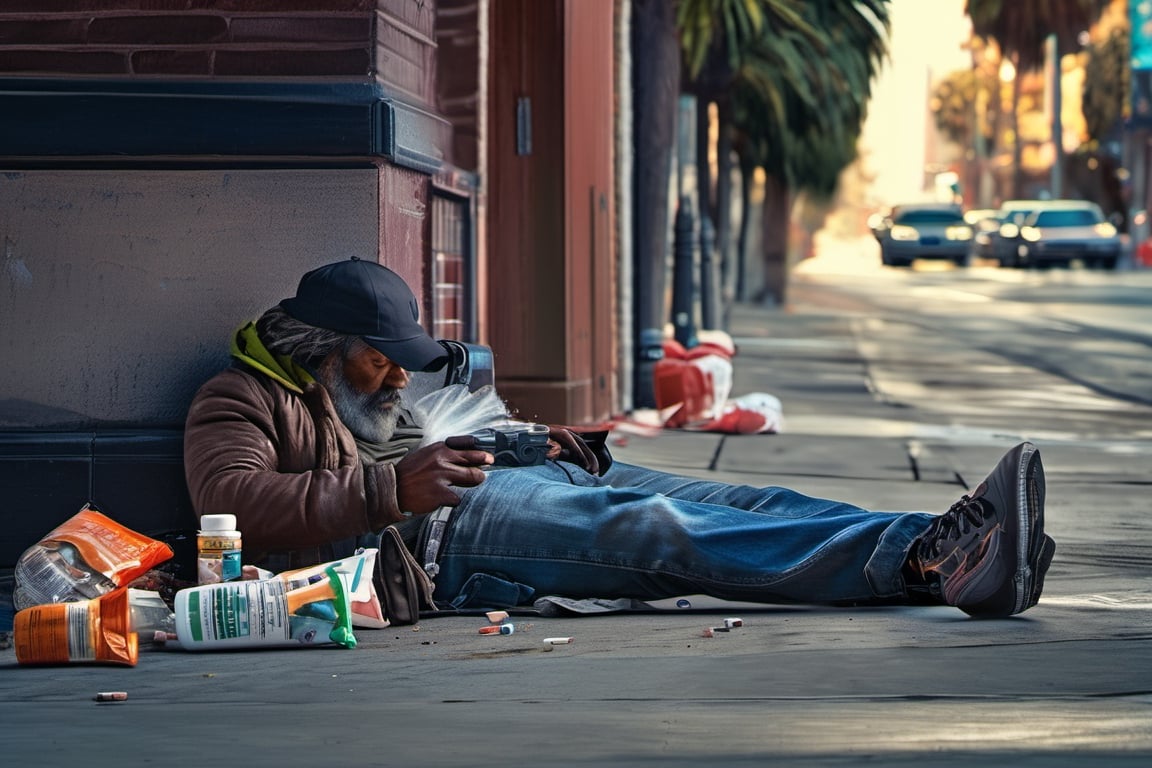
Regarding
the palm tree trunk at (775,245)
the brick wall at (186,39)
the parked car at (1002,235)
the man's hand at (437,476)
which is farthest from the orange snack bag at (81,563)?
the parked car at (1002,235)

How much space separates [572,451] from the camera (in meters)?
6.04

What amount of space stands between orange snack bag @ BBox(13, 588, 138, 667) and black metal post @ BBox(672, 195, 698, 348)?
34.8 feet

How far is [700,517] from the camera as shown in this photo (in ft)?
18.2

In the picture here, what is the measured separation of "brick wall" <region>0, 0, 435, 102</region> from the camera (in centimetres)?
648

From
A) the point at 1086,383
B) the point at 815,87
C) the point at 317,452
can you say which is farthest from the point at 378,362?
the point at 815,87

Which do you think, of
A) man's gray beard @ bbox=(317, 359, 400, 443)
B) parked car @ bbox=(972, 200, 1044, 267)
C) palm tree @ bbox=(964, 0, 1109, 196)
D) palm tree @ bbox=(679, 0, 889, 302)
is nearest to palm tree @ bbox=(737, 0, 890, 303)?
palm tree @ bbox=(679, 0, 889, 302)

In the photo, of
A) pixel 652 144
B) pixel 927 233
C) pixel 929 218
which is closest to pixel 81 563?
pixel 652 144

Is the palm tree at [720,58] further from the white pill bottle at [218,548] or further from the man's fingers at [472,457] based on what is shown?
the white pill bottle at [218,548]

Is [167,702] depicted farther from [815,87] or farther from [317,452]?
[815,87]

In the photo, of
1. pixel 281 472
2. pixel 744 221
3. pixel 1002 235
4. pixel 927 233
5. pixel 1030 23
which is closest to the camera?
pixel 281 472

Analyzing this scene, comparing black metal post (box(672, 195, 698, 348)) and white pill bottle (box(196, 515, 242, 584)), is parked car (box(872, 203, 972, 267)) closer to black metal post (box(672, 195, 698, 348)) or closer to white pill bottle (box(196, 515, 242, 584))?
black metal post (box(672, 195, 698, 348))

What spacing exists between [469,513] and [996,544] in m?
1.45

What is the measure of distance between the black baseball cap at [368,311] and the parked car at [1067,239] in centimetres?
4006

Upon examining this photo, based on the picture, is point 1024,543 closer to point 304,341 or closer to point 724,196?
point 304,341
